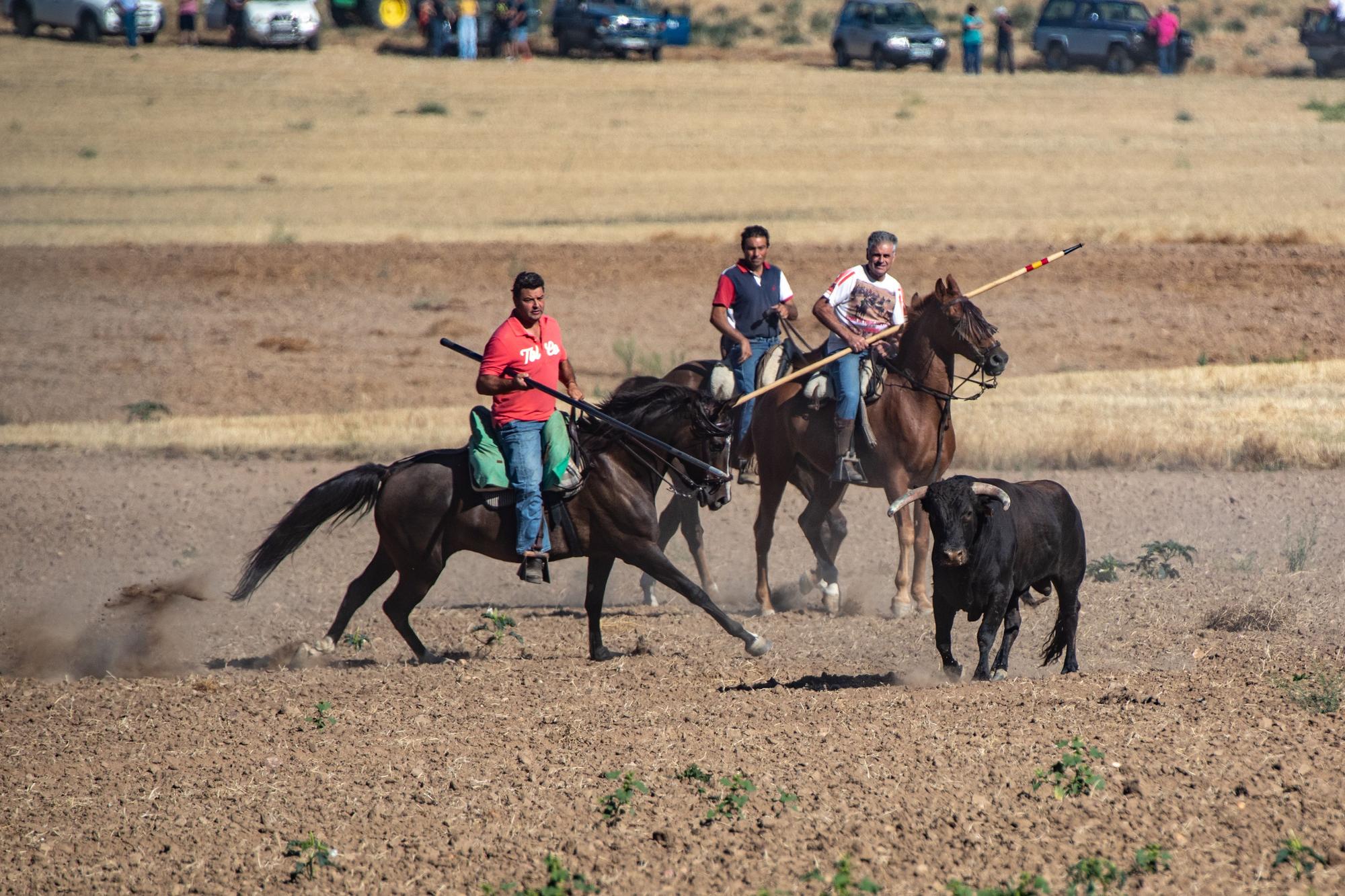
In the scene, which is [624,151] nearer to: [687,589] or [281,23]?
[281,23]

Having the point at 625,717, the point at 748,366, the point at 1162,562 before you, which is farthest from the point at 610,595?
the point at 625,717

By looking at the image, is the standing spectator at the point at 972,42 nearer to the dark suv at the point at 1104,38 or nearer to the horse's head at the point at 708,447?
the dark suv at the point at 1104,38

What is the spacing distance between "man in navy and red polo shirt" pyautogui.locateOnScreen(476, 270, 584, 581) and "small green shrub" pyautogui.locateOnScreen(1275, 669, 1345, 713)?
437 cm

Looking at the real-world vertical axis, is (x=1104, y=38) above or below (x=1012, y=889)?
above

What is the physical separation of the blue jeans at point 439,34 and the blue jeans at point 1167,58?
73.6 feet

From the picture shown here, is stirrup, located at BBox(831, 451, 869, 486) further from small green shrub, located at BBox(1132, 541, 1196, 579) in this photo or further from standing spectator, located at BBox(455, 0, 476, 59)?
standing spectator, located at BBox(455, 0, 476, 59)

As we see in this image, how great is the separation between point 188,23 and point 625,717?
47761 mm

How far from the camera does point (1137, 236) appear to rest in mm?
28562

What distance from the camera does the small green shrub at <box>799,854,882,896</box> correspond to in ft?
19.5

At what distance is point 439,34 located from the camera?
2003 inches

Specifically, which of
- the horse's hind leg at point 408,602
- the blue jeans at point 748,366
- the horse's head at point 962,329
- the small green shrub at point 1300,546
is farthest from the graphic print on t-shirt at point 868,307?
the horse's hind leg at point 408,602

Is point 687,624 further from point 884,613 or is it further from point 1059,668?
point 1059,668

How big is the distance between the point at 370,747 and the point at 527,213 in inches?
1016

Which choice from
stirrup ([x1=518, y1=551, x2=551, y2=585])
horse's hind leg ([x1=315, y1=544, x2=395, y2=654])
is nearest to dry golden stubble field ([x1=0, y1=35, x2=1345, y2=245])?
horse's hind leg ([x1=315, y1=544, x2=395, y2=654])
